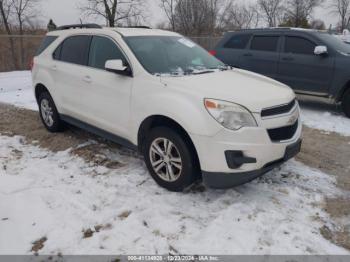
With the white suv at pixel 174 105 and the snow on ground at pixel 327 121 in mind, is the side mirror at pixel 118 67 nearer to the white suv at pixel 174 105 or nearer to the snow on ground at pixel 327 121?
the white suv at pixel 174 105

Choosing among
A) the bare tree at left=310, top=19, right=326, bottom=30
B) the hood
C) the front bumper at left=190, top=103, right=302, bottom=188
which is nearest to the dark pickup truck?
the hood

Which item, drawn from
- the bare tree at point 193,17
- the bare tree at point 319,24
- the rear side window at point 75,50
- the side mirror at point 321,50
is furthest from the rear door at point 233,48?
the bare tree at point 319,24

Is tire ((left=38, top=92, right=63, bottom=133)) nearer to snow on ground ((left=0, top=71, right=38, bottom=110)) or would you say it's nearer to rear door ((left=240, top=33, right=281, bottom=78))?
snow on ground ((left=0, top=71, right=38, bottom=110))

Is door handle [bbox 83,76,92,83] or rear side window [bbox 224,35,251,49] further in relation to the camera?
rear side window [bbox 224,35,251,49]

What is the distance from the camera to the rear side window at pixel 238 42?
321 inches

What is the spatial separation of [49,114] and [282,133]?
4.01m

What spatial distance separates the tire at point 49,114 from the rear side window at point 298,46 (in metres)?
5.33

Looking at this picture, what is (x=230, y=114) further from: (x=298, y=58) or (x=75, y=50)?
(x=298, y=58)

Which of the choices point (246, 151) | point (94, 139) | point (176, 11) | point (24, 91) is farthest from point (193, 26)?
point (246, 151)

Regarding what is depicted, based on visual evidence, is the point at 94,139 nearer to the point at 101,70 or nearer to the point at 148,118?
the point at 101,70

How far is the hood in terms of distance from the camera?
10.5 ft

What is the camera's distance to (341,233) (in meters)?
2.96

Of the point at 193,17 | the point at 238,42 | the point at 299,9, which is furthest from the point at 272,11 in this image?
the point at 238,42

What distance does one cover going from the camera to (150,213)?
127 inches
